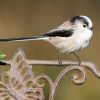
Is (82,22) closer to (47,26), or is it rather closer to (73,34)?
(73,34)

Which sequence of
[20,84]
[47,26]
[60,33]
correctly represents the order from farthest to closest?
[47,26]
[60,33]
[20,84]

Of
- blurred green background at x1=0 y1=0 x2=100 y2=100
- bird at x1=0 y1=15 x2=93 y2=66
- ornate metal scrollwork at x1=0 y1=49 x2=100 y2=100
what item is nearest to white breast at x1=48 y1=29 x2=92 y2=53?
bird at x1=0 y1=15 x2=93 y2=66

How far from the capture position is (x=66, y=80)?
12.2 feet

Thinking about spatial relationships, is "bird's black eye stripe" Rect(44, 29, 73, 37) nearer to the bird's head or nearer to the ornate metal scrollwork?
the bird's head

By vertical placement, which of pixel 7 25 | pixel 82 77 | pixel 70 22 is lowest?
pixel 82 77

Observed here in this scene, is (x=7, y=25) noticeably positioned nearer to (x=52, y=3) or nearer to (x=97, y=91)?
(x=52, y=3)

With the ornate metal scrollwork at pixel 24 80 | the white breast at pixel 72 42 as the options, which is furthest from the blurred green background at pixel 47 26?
the ornate metal scrollwork at pixel 24 80

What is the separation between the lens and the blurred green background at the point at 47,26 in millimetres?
3672

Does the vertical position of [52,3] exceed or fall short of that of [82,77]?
it exceeds it

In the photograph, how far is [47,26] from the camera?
12.1 ft

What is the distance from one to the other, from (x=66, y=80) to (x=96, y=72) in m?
0.85

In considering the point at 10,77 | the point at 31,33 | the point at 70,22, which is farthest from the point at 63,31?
the point at 31,33

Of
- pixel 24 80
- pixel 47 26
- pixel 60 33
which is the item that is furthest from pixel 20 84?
pixel 47 26

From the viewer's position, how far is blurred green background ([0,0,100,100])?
3672 mm
